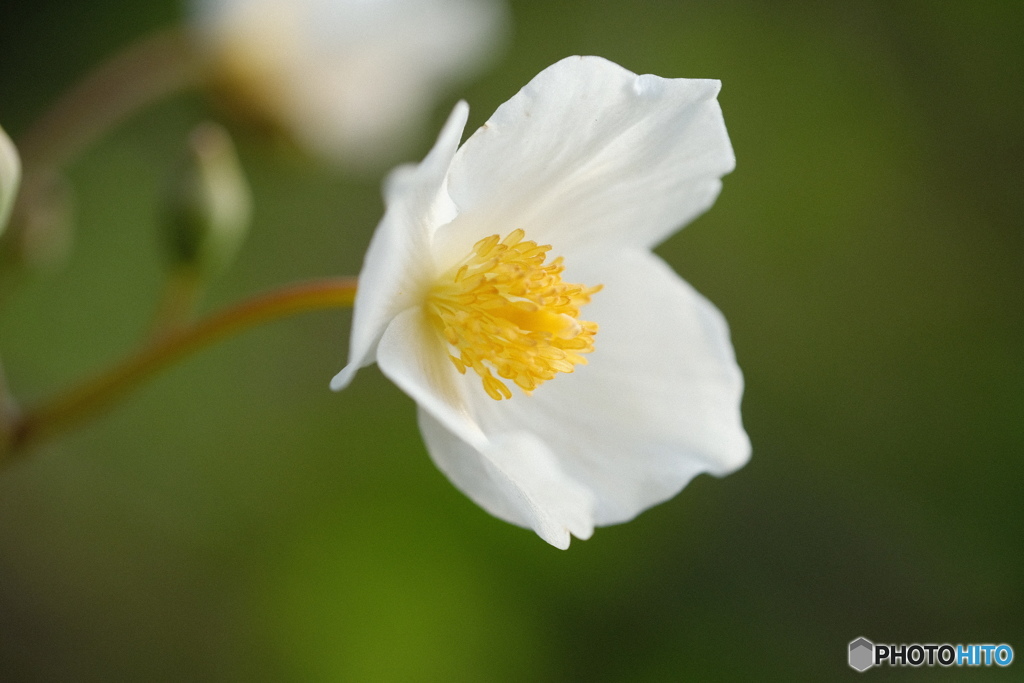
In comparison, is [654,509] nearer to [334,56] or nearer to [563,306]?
[334,56]

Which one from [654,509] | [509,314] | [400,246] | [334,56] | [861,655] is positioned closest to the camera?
[400,246]

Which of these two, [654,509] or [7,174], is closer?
[7,174]

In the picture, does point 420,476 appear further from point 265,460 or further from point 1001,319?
point 1001,319

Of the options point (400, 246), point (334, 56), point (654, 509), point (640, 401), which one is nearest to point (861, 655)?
point (654, 509)

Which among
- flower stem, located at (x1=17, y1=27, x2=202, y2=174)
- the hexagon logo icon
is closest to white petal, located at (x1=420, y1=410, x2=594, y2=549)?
flower stem, located at (x1=17, y1=27, x2=202, y2=174)

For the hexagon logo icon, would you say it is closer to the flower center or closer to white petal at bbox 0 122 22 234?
the flower center

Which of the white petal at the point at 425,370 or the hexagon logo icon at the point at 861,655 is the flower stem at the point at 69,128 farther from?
the hexagon logo icon at the point at 861,655

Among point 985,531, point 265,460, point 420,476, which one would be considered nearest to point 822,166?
point 985,531
